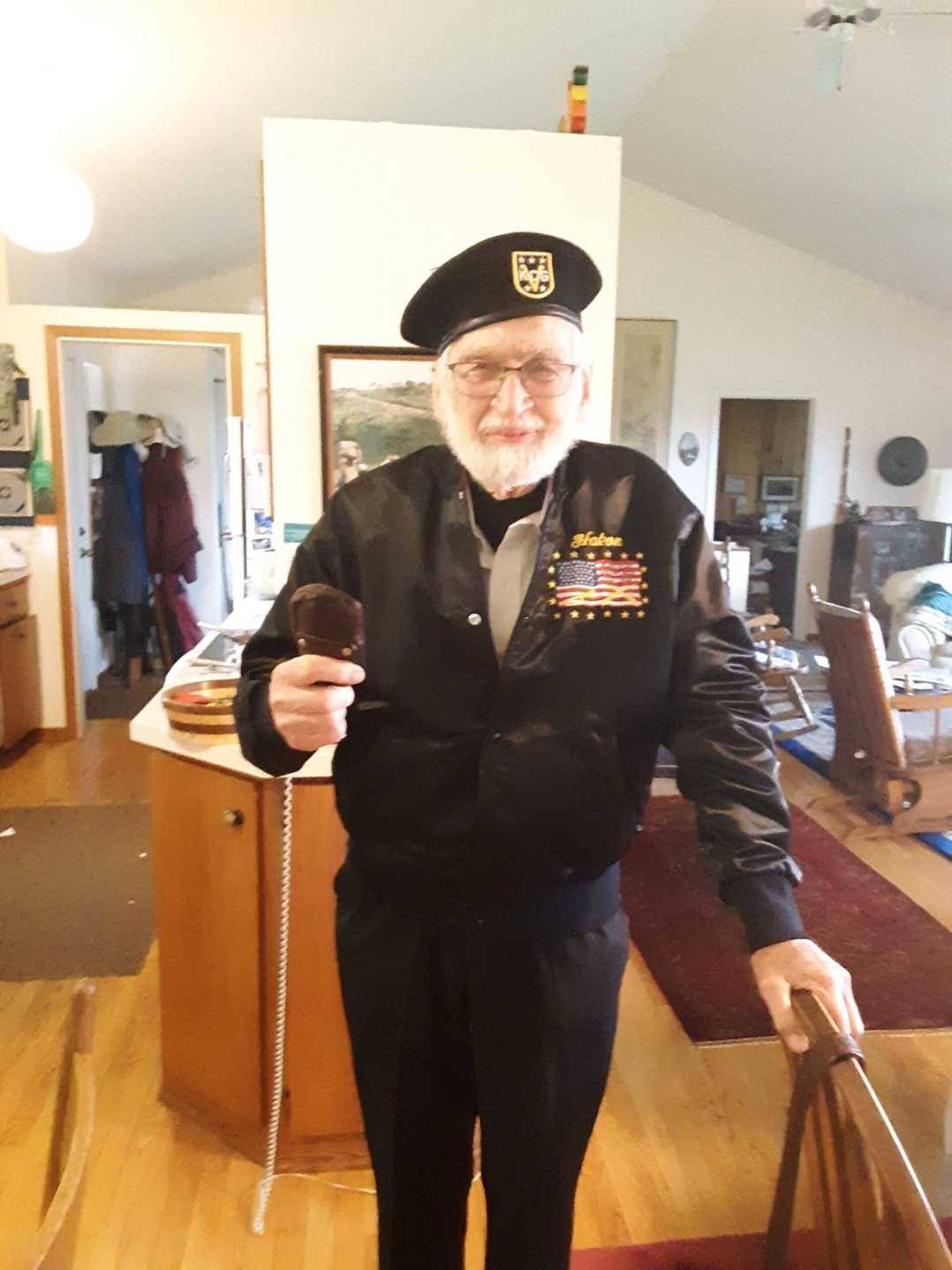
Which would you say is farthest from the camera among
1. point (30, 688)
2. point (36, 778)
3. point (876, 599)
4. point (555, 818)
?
point (876, 599)

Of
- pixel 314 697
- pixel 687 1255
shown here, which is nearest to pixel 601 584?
pixel 314 697

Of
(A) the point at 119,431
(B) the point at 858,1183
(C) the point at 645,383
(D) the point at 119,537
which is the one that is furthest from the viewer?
(C) the point at 645,383

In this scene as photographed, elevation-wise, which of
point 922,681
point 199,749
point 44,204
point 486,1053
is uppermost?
point 44,204

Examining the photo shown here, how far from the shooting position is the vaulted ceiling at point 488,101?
2592 mm

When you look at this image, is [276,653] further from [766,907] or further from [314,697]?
[766,907]

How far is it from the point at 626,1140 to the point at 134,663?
4.32 meters

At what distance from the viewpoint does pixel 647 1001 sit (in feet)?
7.78

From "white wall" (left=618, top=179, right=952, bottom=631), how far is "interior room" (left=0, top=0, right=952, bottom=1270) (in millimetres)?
796

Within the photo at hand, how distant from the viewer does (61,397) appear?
162 inches

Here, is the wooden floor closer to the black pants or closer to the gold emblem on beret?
the black pants

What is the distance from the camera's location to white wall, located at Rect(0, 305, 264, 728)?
158 inches

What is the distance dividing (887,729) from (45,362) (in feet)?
12.0

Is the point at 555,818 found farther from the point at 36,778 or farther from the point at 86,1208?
the point at 36,778

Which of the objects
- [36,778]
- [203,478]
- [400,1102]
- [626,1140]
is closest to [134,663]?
[203,478]
